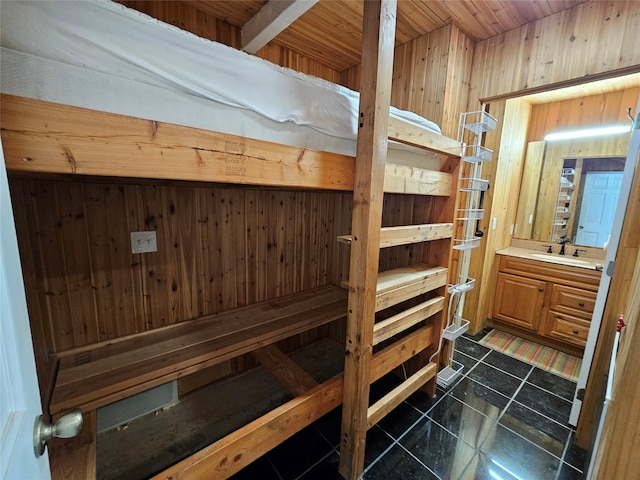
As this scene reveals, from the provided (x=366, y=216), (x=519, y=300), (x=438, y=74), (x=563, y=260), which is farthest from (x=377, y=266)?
(x=563, y=260)

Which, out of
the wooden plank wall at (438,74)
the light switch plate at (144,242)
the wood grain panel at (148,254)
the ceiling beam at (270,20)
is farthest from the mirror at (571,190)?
the light switch plate at (144,242)

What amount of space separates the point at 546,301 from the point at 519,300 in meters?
0.21

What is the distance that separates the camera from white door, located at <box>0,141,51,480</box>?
14.8 inches

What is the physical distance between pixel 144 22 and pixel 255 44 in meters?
1.23

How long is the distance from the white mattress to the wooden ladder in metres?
0.25

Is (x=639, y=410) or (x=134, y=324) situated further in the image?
(x=134, y=324)

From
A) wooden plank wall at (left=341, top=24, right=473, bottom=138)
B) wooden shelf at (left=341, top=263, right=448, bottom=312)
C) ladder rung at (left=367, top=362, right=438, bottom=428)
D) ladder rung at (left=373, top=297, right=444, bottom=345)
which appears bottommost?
ladder rung at (left=367, top=362, right=438, bottom=428)

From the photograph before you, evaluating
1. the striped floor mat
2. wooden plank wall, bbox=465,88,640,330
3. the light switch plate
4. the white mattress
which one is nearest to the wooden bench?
the light switch plate

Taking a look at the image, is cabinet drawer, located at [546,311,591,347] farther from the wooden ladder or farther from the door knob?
the door knob

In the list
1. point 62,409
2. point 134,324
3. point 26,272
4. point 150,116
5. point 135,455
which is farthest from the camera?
point 134,324

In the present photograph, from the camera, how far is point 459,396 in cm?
192

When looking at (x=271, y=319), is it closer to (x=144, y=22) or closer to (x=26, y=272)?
(x=26, y=272)

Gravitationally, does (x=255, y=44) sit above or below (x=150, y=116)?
above

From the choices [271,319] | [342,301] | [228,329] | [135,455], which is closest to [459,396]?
[342,301]
